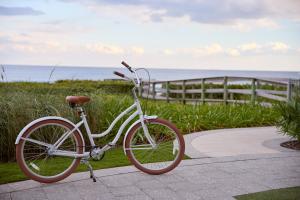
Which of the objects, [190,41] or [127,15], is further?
[190,41]

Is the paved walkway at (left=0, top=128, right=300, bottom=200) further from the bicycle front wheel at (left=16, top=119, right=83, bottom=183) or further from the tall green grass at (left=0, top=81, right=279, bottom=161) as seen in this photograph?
the tall green grass at (left=0, top=81, right=279, bottom=161)

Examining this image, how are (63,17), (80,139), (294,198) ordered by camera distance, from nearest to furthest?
(294,198), (80,139), (63,17)

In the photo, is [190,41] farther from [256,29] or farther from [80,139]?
[80,139]

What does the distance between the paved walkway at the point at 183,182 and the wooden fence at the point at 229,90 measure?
477 cm

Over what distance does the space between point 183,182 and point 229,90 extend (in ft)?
28.5

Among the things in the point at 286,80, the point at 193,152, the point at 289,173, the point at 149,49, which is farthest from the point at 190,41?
the point at 286,80

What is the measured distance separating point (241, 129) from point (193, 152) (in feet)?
8.20

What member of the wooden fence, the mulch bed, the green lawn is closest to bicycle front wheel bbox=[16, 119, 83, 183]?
the green lawn

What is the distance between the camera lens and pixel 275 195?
377cm

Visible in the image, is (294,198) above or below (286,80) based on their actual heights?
below

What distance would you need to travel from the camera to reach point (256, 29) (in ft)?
19.4

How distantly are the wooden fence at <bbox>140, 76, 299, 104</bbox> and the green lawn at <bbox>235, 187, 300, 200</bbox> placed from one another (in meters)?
5.56

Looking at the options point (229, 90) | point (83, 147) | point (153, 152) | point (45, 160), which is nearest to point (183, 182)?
point (153, 152)

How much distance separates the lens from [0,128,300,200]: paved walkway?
3764 millimetres
